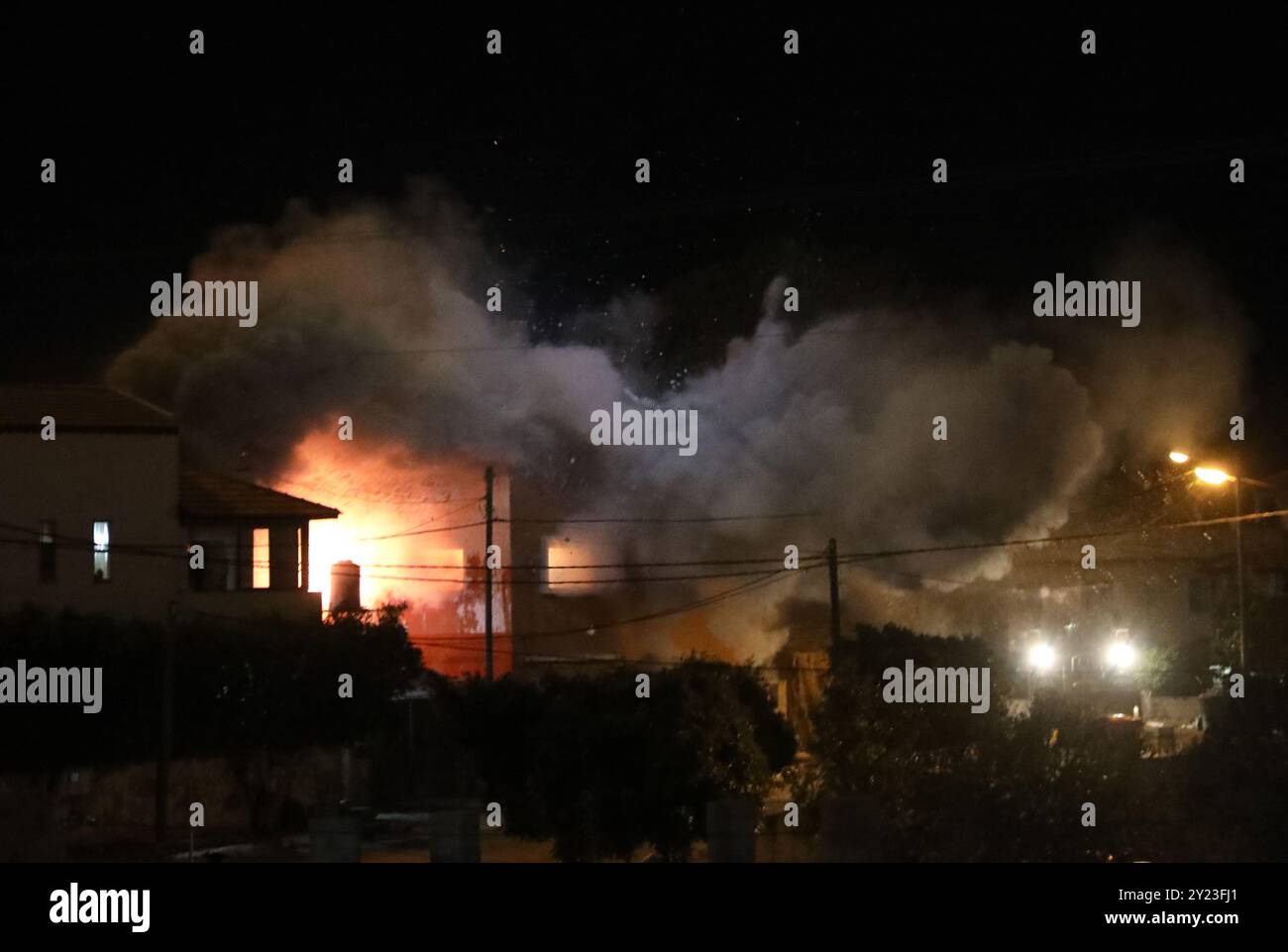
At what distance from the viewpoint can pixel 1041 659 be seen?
33.2 meters

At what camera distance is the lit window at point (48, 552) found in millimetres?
38062

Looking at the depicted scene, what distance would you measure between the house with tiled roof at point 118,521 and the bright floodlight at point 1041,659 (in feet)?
58.9

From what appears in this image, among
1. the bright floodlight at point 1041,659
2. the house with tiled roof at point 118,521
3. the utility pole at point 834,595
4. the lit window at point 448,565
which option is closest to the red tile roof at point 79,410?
the house with tiled roof at point 118,521

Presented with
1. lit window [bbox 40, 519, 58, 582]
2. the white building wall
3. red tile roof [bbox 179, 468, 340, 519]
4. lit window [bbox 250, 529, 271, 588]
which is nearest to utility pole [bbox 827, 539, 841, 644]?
red tile roof [bbox 179, 468, 340, 519]

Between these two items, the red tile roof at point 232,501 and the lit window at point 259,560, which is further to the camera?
the lit window at point 259,560

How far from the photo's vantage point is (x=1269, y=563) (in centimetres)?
5556

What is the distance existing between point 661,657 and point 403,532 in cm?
947

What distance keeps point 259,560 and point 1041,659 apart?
19.6 m

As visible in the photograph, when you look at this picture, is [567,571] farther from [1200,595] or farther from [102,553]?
[1200,595]

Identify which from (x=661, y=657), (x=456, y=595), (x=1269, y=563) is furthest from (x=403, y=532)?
(x=1269, y=563)

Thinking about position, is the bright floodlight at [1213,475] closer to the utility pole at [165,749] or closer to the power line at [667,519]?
the utility pole at [165,749]

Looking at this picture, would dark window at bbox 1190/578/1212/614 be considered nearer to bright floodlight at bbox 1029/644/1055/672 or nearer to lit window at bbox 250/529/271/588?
bright floodlight at bbox 1029/644/1055/672

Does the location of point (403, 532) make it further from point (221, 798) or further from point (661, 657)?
point (221, 798)

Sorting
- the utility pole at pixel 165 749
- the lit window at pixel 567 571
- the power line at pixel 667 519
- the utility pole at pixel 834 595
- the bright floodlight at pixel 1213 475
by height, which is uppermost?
the power line at pixel 667 519
